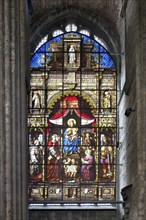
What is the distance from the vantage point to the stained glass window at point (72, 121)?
36156mm

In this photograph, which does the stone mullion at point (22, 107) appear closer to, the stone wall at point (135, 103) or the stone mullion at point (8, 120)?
the stone mullion at point (8, 120)

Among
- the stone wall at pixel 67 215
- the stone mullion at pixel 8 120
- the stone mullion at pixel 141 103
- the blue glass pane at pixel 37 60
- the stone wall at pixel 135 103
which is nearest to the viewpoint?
the stone mullion at pixel 8 120

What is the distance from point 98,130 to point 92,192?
2.41m

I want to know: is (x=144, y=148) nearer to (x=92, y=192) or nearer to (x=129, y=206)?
(x=129, y=206)

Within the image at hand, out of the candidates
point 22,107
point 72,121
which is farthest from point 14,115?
point 72,121

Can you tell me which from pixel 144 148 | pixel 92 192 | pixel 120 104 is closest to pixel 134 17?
pixel 144 148

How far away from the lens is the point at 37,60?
37406mm

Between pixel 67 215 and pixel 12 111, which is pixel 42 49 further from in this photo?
pixel 12 111

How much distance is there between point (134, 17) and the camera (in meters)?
29.5

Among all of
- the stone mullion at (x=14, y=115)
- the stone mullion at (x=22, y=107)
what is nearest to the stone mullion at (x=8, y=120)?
the stone mullion at (x=14, y=115)

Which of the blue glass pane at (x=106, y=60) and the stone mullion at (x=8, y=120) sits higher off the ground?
the blue glass pane at (x=106, y=60)

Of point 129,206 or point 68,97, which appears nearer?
point 129,206

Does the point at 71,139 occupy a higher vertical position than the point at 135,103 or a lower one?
lower

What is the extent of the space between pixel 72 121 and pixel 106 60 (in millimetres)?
2792
